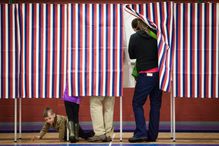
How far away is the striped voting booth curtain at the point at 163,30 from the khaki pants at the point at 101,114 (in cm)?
85

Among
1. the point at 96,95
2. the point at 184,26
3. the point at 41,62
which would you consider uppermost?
the point at 184,26

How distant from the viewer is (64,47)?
297 inches

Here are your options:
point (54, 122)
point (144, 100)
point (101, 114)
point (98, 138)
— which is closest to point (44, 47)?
point (54, 122)

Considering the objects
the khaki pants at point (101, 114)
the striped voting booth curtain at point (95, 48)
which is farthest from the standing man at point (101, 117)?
the striped voting booth curtain at point (95, 48)

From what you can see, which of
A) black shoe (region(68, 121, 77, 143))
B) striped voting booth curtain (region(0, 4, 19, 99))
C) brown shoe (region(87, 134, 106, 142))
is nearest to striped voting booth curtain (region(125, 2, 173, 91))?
brown shoe (region(87, 134, 106, 142))

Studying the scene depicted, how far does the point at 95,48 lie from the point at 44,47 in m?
0.75

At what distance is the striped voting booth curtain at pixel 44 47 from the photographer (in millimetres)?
7543

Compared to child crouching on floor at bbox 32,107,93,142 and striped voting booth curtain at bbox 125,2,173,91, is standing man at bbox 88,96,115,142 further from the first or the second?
striped voting booth curtain at bbox 125,2,173,91

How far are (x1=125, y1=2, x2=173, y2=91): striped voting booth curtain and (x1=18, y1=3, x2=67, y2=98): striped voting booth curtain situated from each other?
1154mm

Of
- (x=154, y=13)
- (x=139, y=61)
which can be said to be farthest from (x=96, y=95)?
(x=154, y=13)

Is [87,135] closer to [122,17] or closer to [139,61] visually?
[139,61]

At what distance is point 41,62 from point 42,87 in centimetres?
37

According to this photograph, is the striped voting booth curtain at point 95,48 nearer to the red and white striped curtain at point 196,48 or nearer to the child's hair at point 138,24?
the child's hair at point 138,24

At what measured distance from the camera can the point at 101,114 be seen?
755 centimetres
